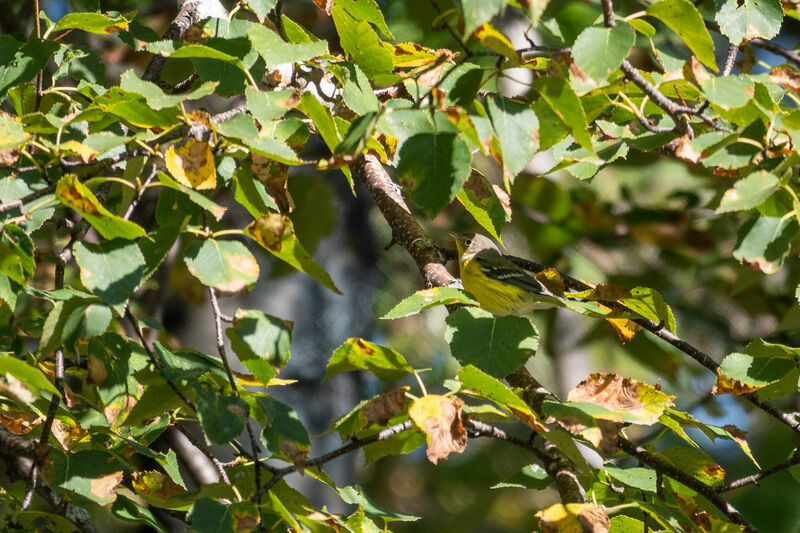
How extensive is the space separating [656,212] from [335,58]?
9.94ft

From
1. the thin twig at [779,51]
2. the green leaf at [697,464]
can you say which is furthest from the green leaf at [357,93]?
the green leaf at [697,464]

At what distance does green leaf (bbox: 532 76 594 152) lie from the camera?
0.96m

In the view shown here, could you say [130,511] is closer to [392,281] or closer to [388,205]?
[388,205]

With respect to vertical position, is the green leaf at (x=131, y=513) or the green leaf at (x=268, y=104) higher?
the green leaf at (x=268, y=104)

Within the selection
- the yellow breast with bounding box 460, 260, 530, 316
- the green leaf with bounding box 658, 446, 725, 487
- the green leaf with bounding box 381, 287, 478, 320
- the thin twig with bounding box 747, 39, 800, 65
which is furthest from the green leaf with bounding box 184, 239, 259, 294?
the yellow breast with bounding box 460, 260, 530, 316

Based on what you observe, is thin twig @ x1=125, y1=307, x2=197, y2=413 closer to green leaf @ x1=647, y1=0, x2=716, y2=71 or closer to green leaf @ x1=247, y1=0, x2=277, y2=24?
green leaf @ x1=247, y1=0, x2=277, y2=24

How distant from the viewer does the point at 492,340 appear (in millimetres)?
1123

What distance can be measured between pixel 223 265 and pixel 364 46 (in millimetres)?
519

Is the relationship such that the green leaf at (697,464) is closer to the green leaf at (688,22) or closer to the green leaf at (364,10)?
the green leaf at (688,22)

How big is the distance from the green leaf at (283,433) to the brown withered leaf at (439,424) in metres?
0.14

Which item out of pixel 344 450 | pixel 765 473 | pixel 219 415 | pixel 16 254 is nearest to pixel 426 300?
pixel 344 450

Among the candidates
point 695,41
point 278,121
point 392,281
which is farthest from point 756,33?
point 392,281

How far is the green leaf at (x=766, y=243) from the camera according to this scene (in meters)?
1.10

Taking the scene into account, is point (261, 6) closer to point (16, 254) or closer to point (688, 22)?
point (16, 254)
